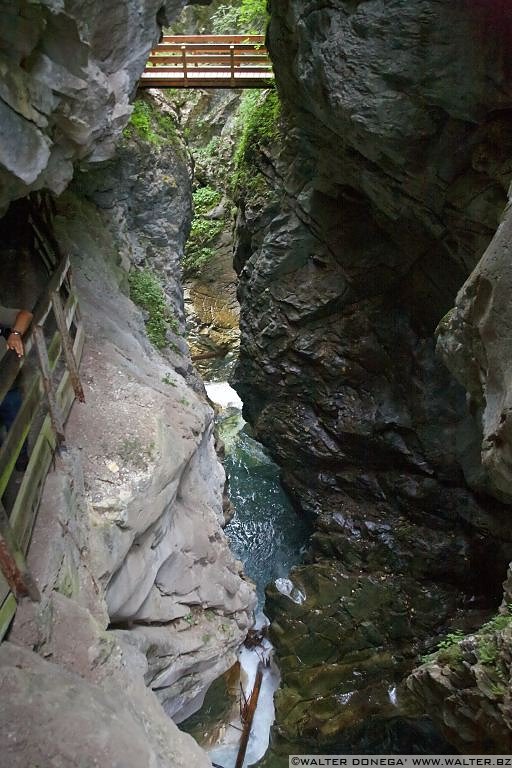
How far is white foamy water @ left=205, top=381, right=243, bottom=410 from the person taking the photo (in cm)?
1992

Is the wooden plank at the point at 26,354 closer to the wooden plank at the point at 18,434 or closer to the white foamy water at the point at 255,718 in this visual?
the wooden plank at the point at 18,434

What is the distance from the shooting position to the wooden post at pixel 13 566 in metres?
3.46

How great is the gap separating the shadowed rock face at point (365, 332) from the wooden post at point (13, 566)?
7.72m

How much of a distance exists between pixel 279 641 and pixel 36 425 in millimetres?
8890

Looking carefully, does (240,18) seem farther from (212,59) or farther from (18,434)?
(18,434)

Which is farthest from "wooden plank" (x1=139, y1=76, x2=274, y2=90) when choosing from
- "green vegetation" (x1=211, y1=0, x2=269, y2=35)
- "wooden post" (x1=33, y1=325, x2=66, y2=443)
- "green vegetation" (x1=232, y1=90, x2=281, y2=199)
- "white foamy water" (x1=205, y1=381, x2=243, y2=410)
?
"white foamy water" (x1=205, y1=381, x2=243, y2=410)

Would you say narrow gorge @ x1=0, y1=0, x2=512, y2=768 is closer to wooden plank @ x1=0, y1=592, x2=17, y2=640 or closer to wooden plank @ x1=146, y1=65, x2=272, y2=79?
wooden plank @ x1=0, y1=592, x2=17, y2=640

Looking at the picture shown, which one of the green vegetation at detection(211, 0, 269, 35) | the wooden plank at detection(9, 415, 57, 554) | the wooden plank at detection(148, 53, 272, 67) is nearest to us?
the wooden plank at detection(9, 415, 57, 554)

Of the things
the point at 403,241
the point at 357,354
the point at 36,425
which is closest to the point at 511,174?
the point at 403,241

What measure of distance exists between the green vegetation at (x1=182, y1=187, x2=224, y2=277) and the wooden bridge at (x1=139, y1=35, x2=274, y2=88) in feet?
24.5

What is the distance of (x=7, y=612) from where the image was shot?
11.9 ft

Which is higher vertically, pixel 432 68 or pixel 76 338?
pixel 432 68

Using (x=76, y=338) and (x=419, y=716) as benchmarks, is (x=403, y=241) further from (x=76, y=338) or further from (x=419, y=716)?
(x=419, y=716)

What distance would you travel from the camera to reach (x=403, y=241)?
11.0 meters
